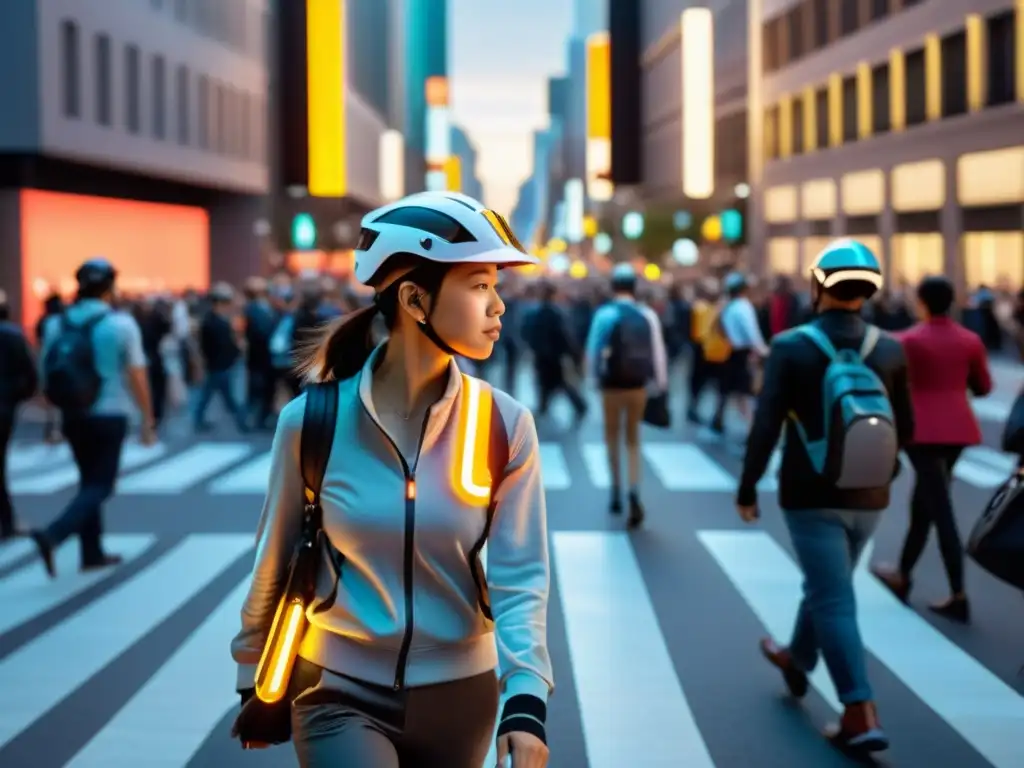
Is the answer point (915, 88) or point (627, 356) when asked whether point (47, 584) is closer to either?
point (627, 356)

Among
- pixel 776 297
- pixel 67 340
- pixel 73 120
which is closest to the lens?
pixel 67 340

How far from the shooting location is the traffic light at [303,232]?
36500mm

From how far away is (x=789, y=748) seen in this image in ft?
20.5

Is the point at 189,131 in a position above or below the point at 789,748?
above

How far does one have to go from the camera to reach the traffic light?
3650cm

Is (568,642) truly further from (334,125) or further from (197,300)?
(334,125)

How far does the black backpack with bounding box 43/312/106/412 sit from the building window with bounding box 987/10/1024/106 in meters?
28.6

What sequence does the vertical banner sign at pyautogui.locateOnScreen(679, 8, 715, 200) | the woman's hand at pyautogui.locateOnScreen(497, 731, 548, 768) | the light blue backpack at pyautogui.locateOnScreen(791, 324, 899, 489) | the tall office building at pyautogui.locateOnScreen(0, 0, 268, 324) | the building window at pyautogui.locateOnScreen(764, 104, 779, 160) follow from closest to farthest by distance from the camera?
the woman's hand at pyautogui.locateOnScreen(497, 731, 548, 768) < the light blue backpack at pyautogui.locateOnScreen(791, 324, 899, 489) < the tall office building at pyautogui.locateOnScreen(0, 0, 268, 324) < the building window at pyautogui.locateOnScreen(764, 104, 779, 160) < the vertical banner sign at pyautogui.locateOnScreen(679, 8, 715, 200)

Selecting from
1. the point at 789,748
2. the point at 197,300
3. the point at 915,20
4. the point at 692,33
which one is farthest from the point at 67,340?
the point at 692,33

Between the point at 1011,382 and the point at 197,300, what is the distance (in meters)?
16.3

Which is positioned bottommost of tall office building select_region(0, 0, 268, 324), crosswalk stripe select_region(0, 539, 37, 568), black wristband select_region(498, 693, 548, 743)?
crosswalk stripe select_region(0, 539, 37, 568)

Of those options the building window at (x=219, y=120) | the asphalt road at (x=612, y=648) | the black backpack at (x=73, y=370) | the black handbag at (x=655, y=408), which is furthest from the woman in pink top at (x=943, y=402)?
the building window at (x=219, y=120)

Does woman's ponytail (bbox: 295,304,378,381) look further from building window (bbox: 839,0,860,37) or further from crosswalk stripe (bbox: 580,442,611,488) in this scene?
building window (bbox: 839,0,860,37)

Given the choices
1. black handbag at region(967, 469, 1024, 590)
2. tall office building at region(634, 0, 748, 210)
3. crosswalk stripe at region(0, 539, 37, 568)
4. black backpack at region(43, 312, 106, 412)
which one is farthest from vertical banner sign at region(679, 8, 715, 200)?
black handbag at region(967, 469, 1024, 590)
